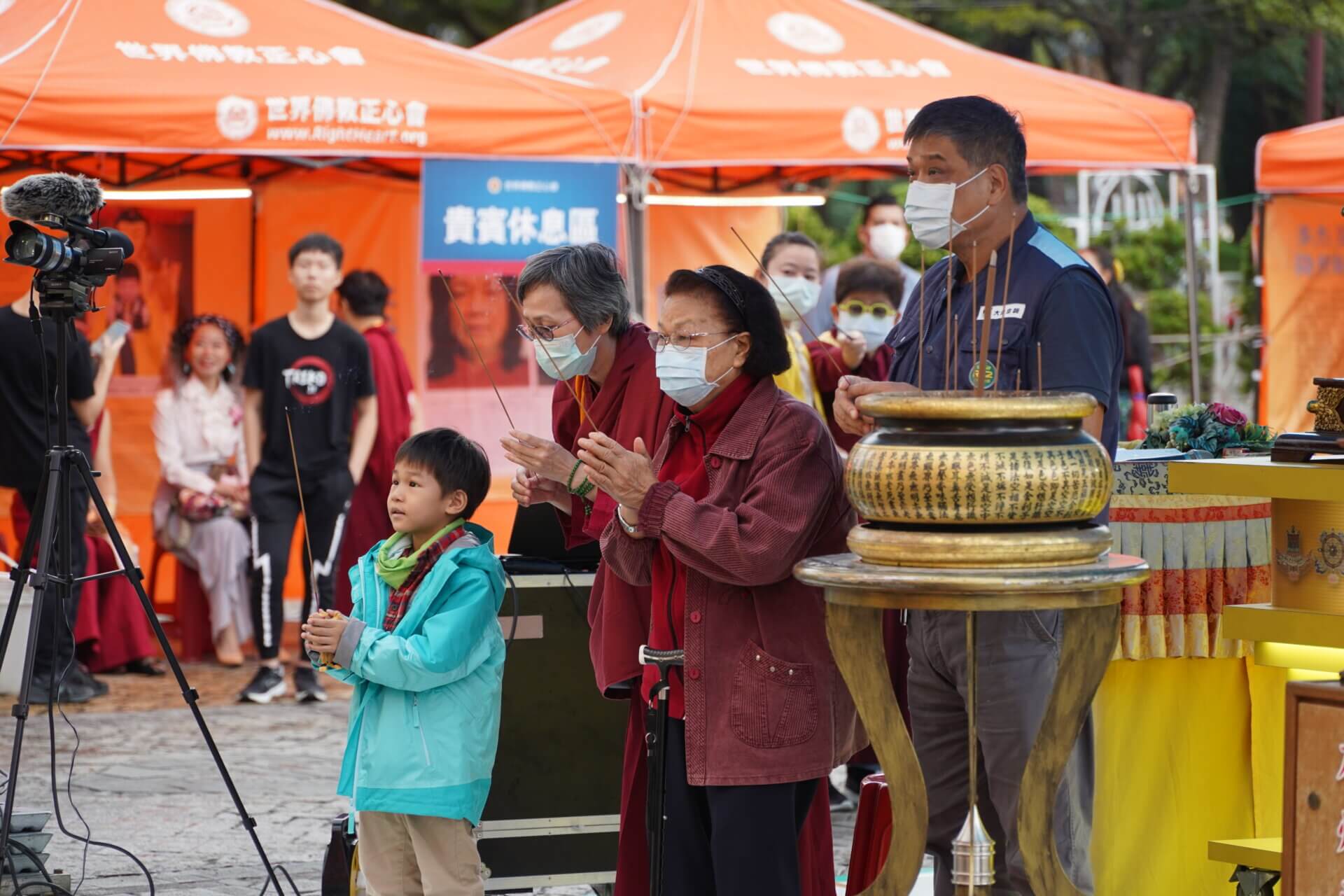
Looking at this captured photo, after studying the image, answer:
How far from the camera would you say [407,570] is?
12.7 feet

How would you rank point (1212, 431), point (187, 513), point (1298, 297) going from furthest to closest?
point (1298, 297) → point (187, 513) → point (1212, 431)

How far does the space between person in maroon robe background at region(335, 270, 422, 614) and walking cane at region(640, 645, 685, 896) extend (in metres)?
4.44

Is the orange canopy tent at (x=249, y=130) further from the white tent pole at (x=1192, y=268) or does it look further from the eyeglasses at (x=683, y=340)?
the eyeglasses at (x=683, y=340)

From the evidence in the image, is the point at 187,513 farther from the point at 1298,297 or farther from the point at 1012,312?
the point at 1298,297

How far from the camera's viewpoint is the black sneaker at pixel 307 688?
304 inches

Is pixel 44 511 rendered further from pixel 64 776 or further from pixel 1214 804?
pixel 1214 804

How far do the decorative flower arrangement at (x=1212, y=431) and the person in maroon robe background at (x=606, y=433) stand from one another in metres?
1.32

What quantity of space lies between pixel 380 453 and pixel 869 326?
7.97 feet

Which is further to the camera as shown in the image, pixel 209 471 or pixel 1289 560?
pixel 209 471

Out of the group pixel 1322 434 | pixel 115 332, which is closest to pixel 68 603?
pixel 115 332

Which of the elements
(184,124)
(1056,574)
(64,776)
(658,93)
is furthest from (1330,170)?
(1056,574)

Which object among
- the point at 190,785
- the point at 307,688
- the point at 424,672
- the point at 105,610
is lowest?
the point at 190,785

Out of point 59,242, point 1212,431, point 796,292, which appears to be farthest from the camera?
point 796,292

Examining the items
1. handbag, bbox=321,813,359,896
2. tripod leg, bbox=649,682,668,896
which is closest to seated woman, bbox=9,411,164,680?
handbag, bbox=321,813,359,896
